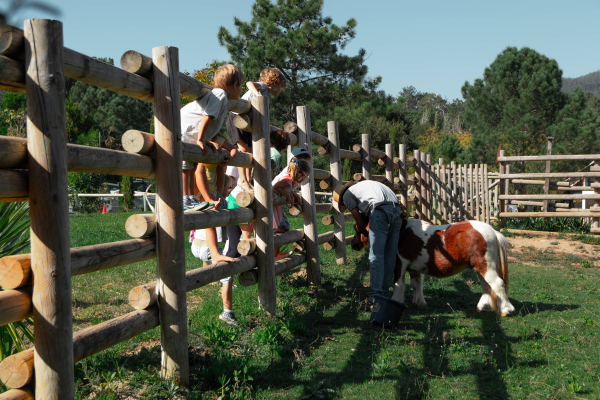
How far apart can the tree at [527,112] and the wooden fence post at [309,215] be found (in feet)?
77.8

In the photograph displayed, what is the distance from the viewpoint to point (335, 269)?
763 centimetres

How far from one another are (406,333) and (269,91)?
131 inches

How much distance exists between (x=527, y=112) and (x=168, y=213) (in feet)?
95.7

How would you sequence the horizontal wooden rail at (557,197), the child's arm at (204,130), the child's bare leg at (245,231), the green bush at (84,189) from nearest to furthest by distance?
the child's arm at (204,130) → the child's bare leg at (245,231) → the horizontal wooden rail at (557,197) → the green bush at (84,189)

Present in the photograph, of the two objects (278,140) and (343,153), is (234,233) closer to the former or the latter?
(278,140)

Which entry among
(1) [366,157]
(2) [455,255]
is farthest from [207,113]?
(1) [366,157]

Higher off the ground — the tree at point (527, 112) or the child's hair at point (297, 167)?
the tree at point (527, 112)

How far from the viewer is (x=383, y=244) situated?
5375 millimetres

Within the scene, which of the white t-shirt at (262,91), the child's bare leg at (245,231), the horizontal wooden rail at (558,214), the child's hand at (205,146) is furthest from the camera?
the horizontal wooden rail at (558,214)

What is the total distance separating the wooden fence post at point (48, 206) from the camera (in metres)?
2.26

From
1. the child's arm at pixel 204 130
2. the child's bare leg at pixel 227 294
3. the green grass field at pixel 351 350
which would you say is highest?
the child's arm at pixel 204 130

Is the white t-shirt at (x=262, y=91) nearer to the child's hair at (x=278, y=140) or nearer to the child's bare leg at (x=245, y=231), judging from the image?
the child's hair at (x=278, y=140)

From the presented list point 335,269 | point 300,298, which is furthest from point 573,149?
point 300,298

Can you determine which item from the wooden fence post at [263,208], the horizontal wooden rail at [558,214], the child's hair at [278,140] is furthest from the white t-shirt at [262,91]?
the horizontal wooden rail at [558,214]
